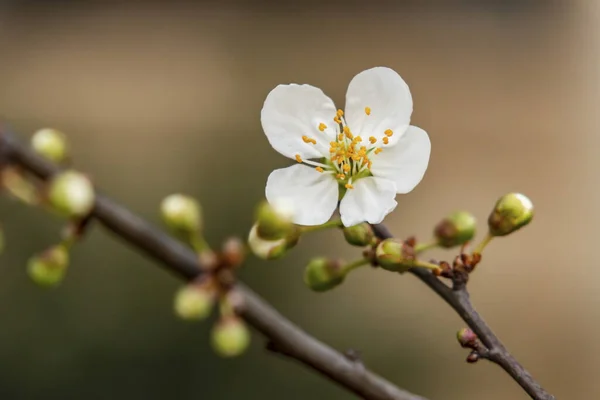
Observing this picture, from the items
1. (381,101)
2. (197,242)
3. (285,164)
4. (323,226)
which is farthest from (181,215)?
(285,164)

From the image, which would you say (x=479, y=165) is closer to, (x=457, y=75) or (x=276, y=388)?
(x=457, y=75)

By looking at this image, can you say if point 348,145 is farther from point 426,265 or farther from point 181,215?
point 181,215

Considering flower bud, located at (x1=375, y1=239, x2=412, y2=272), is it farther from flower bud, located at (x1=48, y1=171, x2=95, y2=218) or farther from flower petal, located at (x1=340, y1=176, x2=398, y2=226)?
flower bud, located at (x1=48, y1=171, x2=95, y2=218)

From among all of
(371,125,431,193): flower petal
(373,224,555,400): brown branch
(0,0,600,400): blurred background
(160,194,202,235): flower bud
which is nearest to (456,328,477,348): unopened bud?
(373,224,555,400): brown branch

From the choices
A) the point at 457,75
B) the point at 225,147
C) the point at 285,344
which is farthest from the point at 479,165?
the point at 285,344

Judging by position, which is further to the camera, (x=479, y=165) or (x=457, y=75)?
(x=457, y=75)

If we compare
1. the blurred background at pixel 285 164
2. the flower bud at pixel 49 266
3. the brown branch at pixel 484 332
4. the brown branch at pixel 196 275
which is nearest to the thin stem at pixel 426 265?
the brown branch at pixel 484 332

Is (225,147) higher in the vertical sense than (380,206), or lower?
higher
